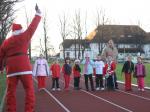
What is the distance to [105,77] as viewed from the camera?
2319cm

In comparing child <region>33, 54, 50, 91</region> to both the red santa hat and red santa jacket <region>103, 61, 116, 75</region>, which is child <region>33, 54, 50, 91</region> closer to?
red santa jacket <region>103, 61, 116, 75</region>

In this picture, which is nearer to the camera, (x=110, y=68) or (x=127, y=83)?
(x=127, y=83)

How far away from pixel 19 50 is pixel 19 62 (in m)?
0.25

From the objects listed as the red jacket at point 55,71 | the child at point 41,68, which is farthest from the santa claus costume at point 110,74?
the child at point 41,68

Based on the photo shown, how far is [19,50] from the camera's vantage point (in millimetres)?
9945

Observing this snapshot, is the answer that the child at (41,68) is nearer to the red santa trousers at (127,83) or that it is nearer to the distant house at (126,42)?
the red santa trousers at (127,83)

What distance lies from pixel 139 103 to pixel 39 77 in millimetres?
8254

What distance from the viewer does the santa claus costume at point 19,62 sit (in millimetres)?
9859

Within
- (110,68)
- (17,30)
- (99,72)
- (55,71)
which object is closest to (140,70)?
(110,68)

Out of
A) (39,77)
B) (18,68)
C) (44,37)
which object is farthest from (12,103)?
(44,37)

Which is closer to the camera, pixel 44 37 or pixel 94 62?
pixel 94 62

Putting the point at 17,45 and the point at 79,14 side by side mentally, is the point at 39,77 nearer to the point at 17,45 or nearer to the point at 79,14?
the point at 17,45

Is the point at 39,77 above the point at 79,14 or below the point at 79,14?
below

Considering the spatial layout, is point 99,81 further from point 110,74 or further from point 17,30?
point 17,30
